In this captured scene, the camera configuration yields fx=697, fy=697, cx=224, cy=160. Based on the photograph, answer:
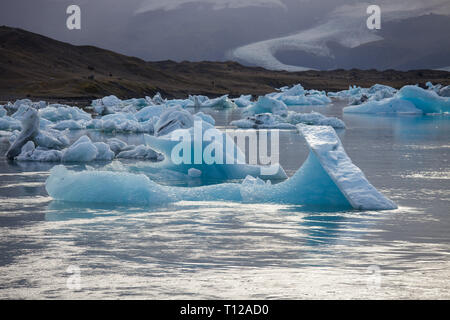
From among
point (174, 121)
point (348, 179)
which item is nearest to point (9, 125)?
point (174, 121)

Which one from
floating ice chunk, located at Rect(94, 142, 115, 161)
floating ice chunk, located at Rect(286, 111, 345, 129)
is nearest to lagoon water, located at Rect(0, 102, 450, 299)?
floating ice chunk, located at Rect(94, 142, 115, 161)

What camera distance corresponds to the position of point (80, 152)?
11.2m

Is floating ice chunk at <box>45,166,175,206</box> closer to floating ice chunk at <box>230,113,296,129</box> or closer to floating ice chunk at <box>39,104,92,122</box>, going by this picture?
floating ice chunk at <box>230,113,296,129</box>

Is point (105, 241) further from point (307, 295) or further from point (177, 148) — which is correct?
point (177, 148)

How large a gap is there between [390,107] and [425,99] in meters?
1.63

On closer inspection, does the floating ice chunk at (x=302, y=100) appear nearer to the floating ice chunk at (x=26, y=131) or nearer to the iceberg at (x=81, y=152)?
the floating ice chunk at (x=26, y=131)

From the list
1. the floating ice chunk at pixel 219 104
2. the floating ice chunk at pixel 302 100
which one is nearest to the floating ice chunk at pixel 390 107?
the floating ice chunk at pixel 219 104

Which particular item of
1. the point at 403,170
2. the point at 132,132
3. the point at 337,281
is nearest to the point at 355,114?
the point at 132,132

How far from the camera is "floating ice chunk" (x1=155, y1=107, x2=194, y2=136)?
13.2 m

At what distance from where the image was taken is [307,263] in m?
4.93

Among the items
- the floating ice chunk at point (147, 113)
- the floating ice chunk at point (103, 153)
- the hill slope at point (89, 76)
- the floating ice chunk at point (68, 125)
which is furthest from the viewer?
the hill slope at point (89, 76)

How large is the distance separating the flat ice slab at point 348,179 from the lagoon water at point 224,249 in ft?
0.63

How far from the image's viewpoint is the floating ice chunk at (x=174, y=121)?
13195 millimetres

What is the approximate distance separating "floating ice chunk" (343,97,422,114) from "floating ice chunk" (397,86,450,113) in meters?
0.21
